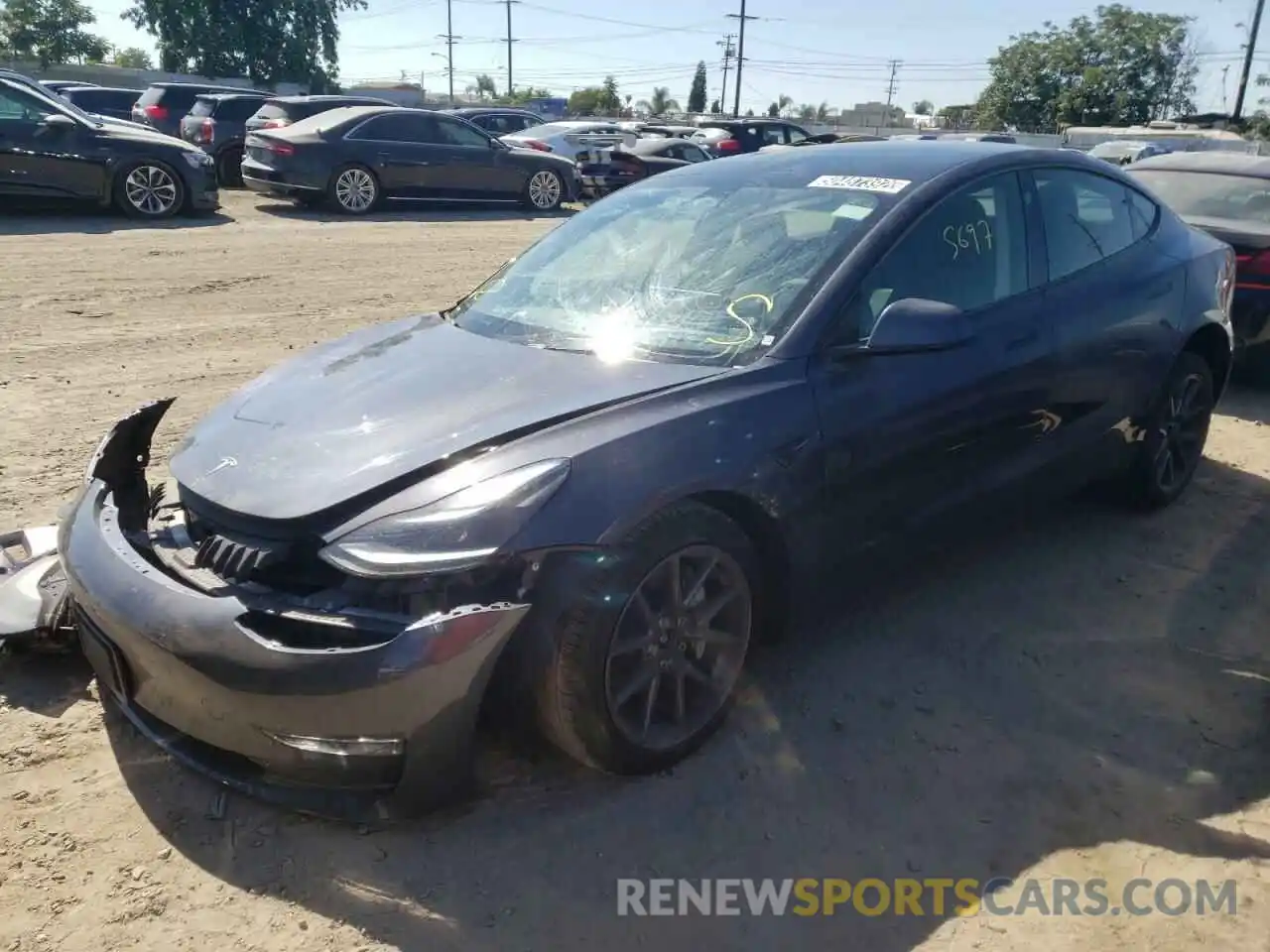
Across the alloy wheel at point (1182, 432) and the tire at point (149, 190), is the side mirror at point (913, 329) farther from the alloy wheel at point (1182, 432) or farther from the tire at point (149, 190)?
the tire at point (149, 190)

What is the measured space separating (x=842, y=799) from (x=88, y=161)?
480 inches

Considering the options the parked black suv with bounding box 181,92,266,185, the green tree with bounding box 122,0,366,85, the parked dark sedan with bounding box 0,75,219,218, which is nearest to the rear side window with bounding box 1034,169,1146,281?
the parked dark sedan with bounding box 0,75,219,218

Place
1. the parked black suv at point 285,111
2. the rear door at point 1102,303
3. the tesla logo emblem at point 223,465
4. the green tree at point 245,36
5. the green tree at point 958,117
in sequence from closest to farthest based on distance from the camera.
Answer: the tesla logo emblem at point 223,465, the rear door at point 1102,303, the parked black suv at point 285,111, the green tree at point 245,36, the green tree at point 958,117

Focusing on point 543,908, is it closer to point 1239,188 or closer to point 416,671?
point 416,671

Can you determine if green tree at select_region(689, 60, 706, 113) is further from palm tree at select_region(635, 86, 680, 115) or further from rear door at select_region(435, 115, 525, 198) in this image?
rear door at select_region(435, 115, 525, 198)

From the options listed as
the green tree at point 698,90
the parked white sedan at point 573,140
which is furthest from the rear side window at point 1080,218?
the green tree at point 698,90

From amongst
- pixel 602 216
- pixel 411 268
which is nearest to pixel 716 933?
pixel 602 216

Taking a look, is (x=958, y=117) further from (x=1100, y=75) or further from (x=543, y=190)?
(x=543, y=190)

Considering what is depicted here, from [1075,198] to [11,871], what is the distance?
4.23m

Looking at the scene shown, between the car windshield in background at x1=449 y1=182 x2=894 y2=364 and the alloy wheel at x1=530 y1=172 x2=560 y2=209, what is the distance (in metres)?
13.0

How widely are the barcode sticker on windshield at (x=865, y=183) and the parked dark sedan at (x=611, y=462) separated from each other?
0.04 ft

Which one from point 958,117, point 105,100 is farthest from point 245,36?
point 958,117

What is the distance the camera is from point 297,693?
2309 millimetres

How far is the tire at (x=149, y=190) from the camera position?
1220 cm
